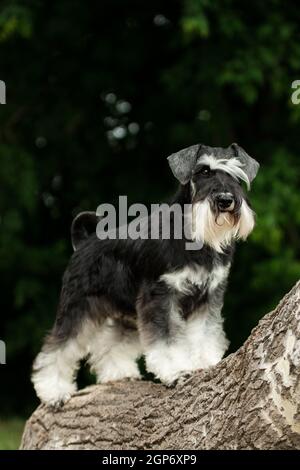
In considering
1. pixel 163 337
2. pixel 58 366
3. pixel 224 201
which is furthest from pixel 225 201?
pixel 58 366

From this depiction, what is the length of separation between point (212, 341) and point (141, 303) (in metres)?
0.59

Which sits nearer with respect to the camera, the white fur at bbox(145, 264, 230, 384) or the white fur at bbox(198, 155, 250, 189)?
the white fur at bbox(198, 155, 250, 189)

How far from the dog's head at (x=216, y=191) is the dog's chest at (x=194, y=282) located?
0.73 ft

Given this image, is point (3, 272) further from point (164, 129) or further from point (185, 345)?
point (185, 345)

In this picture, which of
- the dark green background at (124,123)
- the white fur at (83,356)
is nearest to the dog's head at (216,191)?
the white fur at (83,356)

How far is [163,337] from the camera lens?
5.55 m

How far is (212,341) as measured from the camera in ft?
19.2

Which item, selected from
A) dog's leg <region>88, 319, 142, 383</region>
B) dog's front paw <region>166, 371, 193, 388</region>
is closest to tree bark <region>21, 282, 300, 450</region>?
dog's front paw <region>166, 371, 193, 388</region>

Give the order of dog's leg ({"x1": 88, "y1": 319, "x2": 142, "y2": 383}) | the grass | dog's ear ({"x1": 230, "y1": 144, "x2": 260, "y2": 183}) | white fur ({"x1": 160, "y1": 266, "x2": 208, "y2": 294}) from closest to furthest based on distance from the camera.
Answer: dog's ear ({"x1": 230, "y1": 144, "x2": 260, "y2": 183}) < white fur ({"x1": 160, "y1": 266, "x2": 208, "y2": 294}) < dog's leg ({"x1": 88, "y1": 319, "x2": 142, "y2": 383}) < the grass

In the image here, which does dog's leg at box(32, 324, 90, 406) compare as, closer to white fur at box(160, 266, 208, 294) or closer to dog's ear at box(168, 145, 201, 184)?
white fur at box(160, 266, 208, 294)

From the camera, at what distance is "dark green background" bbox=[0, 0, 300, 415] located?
10172mm

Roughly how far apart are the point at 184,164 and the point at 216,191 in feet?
1.08

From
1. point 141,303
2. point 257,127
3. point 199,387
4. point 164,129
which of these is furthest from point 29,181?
point 199,387

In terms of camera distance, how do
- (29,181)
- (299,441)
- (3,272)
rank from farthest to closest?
(3,272) < (29,181) < (299,441)
